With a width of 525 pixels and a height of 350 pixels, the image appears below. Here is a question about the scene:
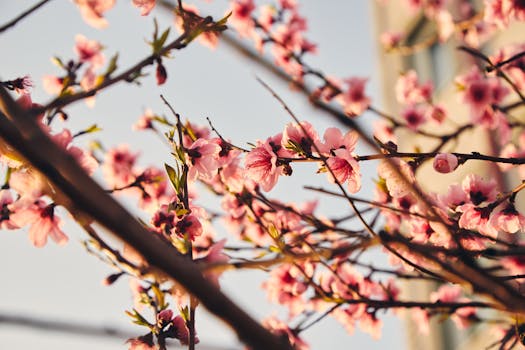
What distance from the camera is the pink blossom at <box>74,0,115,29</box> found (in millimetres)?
3125

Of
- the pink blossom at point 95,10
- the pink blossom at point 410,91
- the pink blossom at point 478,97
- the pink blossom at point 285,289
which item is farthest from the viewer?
the pink blossom at point 410,91

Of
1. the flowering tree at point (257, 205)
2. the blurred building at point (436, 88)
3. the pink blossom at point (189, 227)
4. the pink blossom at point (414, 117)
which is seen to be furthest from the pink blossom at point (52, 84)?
the blurred building at point (436, 88)

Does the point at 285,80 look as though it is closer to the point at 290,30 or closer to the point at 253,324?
the point at 253,324

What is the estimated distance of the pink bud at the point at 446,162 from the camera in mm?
2119

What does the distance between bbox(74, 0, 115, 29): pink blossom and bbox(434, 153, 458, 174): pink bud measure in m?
2.07

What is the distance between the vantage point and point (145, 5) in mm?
2619

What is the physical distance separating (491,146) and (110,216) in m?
7.98

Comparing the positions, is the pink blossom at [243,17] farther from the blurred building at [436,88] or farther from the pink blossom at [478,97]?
the blurred building at [436,88]

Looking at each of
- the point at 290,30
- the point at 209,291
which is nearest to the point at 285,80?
the point at 209,291

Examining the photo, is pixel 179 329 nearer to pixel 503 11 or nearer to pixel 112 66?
pixel 112 66

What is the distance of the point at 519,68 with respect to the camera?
3.90 meters

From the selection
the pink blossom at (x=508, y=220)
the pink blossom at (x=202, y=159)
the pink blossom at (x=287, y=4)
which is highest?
the pink blossom at (x=287, y=4)

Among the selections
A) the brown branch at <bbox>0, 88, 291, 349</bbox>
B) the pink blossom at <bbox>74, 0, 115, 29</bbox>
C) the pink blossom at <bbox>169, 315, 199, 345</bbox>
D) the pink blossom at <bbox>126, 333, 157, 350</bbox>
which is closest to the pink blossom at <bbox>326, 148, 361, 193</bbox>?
the pink blossom at <bbox>169, 315, 199, 345</bbox>

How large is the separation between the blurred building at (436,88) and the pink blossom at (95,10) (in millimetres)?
4612
